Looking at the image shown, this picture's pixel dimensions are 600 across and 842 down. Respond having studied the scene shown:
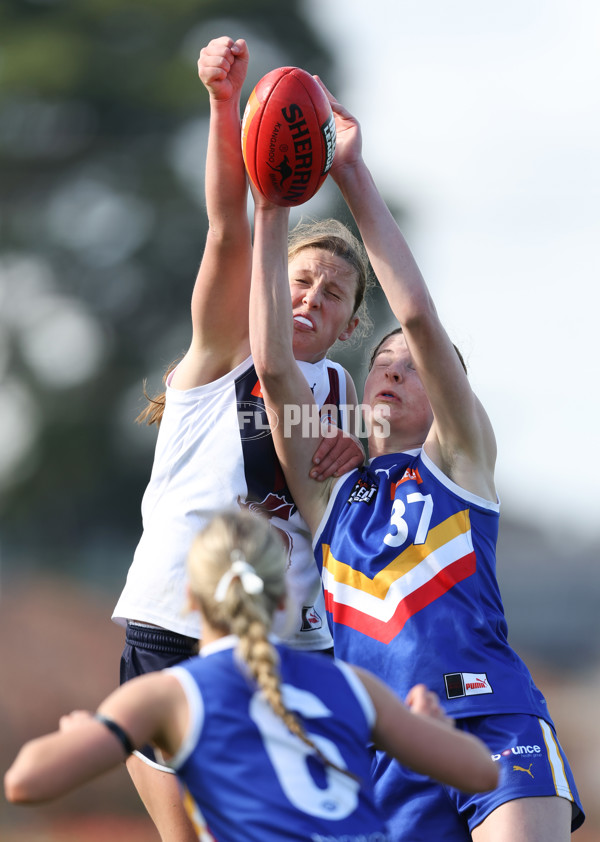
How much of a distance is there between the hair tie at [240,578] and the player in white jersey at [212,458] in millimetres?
884

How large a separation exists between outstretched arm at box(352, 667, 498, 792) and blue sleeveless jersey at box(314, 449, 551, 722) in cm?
74

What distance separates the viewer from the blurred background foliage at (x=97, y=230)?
15430 millimetres

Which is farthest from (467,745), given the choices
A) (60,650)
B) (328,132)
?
(60,650)

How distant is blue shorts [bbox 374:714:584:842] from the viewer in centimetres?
271

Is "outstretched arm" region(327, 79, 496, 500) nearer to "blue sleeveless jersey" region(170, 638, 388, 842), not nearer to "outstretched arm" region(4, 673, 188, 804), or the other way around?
"blue sleeveless jersey" region(170, 638, 388, 842)

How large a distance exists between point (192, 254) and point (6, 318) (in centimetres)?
316

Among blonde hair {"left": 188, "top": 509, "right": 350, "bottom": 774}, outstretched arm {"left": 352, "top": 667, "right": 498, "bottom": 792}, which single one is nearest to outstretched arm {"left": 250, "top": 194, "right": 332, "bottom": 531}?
blonde hair {"left": 188, "top": 509, "right": 350, "bottom": 774}

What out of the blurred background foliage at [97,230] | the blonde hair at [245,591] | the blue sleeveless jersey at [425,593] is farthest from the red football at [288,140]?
the blurred background foliage at [97,230]

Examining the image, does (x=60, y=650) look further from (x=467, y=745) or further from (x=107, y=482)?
(x=467, y=745)

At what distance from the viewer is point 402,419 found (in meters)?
3.31

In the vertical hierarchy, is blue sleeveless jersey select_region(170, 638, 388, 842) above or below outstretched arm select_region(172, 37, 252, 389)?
below

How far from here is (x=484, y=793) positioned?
2760 mm

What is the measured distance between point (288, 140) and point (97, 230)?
14008 mm

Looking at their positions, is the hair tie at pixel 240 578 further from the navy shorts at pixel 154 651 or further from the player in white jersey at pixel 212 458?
the navy shorts at pixel 154 651
